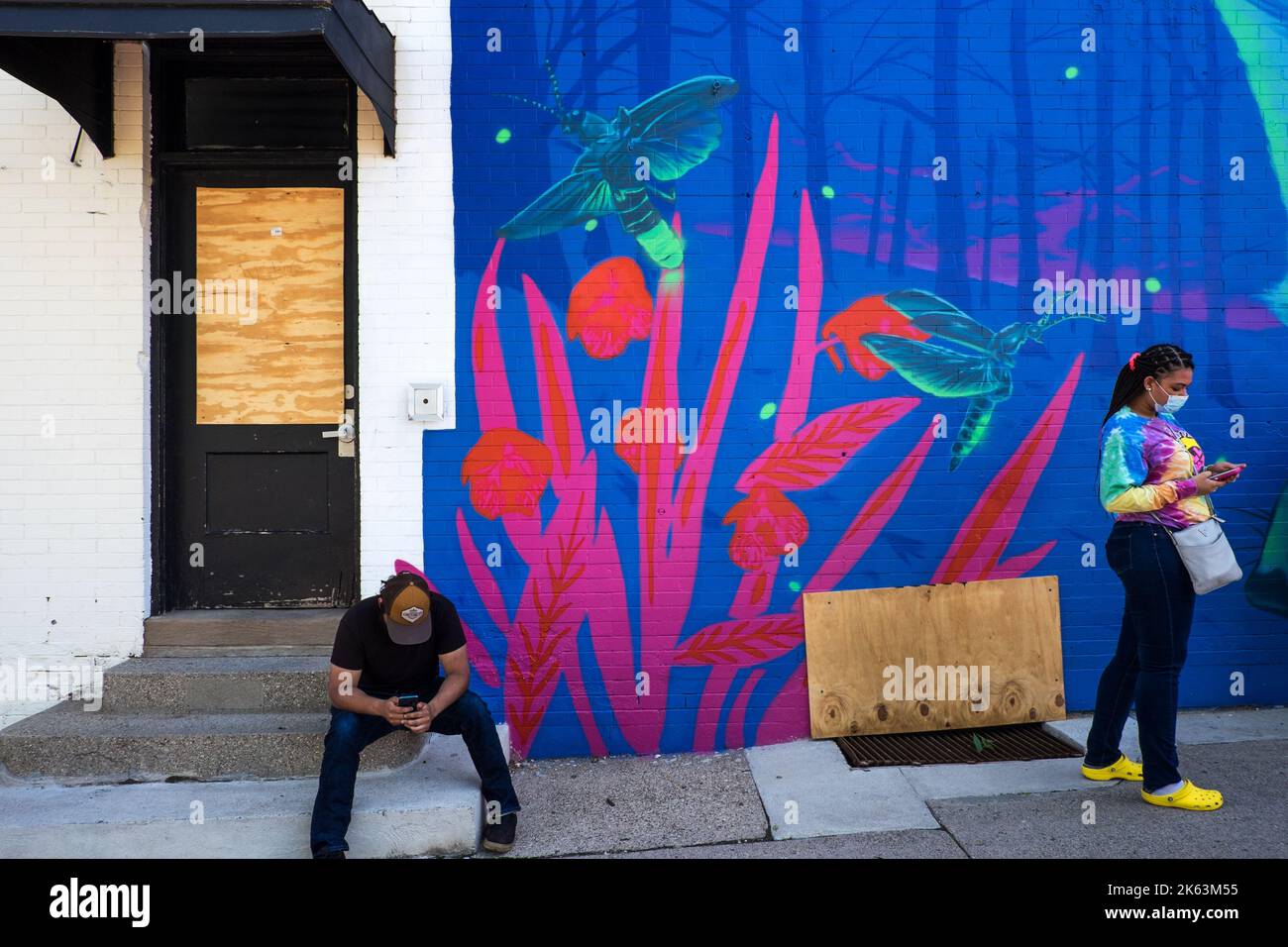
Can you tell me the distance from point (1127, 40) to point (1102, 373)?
5.93 feet

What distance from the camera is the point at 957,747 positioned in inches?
203

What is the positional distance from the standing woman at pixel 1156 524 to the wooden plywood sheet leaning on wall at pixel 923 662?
1.07 m

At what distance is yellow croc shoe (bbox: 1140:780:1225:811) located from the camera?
4164 millimetres

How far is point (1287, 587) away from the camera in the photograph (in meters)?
5.48

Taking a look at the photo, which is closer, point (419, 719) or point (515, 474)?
point (419, 719)

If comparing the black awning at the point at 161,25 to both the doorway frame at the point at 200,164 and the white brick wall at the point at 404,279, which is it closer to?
the white brick wall at the point at 404,279

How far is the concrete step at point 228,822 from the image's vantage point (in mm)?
4113

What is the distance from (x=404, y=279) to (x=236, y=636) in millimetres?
2071

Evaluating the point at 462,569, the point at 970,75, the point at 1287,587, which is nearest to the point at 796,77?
the point at 970,75

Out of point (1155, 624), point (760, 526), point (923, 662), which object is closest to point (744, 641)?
point (760, 526)

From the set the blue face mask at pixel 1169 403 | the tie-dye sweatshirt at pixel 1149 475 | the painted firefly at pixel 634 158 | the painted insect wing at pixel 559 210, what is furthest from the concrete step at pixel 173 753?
the blue face mask at pixel 1169 403

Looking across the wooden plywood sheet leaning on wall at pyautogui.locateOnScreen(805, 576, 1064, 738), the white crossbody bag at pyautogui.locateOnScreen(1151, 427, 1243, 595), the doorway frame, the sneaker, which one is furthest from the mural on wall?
the white crossbody bag at pyautogui.locateOnScreen(1151, 427, 1243, 595)

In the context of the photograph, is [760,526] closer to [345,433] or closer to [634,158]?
[634,158]

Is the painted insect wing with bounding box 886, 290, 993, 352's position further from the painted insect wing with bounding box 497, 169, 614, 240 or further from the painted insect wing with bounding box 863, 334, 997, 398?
the painted insect wing with bounding box 497, 169, 614, 240
